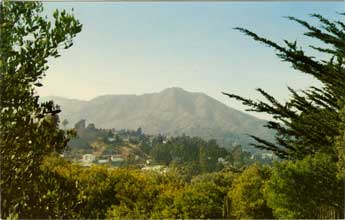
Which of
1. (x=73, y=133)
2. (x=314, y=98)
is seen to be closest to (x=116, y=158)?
(x=314, y=98)

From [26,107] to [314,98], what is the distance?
29.6 feet

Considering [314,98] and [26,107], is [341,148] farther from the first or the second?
[26,107]

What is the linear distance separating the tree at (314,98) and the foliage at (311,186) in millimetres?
523

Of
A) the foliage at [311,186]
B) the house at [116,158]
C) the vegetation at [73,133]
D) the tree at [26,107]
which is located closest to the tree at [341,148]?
the vegetation at [73,133]

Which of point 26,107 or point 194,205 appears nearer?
point 26,107

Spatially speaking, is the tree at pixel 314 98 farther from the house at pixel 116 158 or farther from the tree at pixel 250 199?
the house at pixel 116 158

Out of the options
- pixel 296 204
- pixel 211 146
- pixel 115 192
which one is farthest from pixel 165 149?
pixel 296 204

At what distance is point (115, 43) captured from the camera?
1055 centimetres

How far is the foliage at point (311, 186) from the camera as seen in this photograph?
36.8ft

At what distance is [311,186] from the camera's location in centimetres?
1154

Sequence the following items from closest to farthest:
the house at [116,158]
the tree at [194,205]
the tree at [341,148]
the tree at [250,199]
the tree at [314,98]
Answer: the tree at [341,148], the tree at [314,98], the tree at [194,205], the tree at [250,199], the house at [116,158]

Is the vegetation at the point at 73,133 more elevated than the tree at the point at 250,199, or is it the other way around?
the vegetation at the point at 73,133

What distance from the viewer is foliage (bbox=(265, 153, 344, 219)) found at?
36.8 ft

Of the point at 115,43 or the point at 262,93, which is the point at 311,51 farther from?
the point at 115,43
